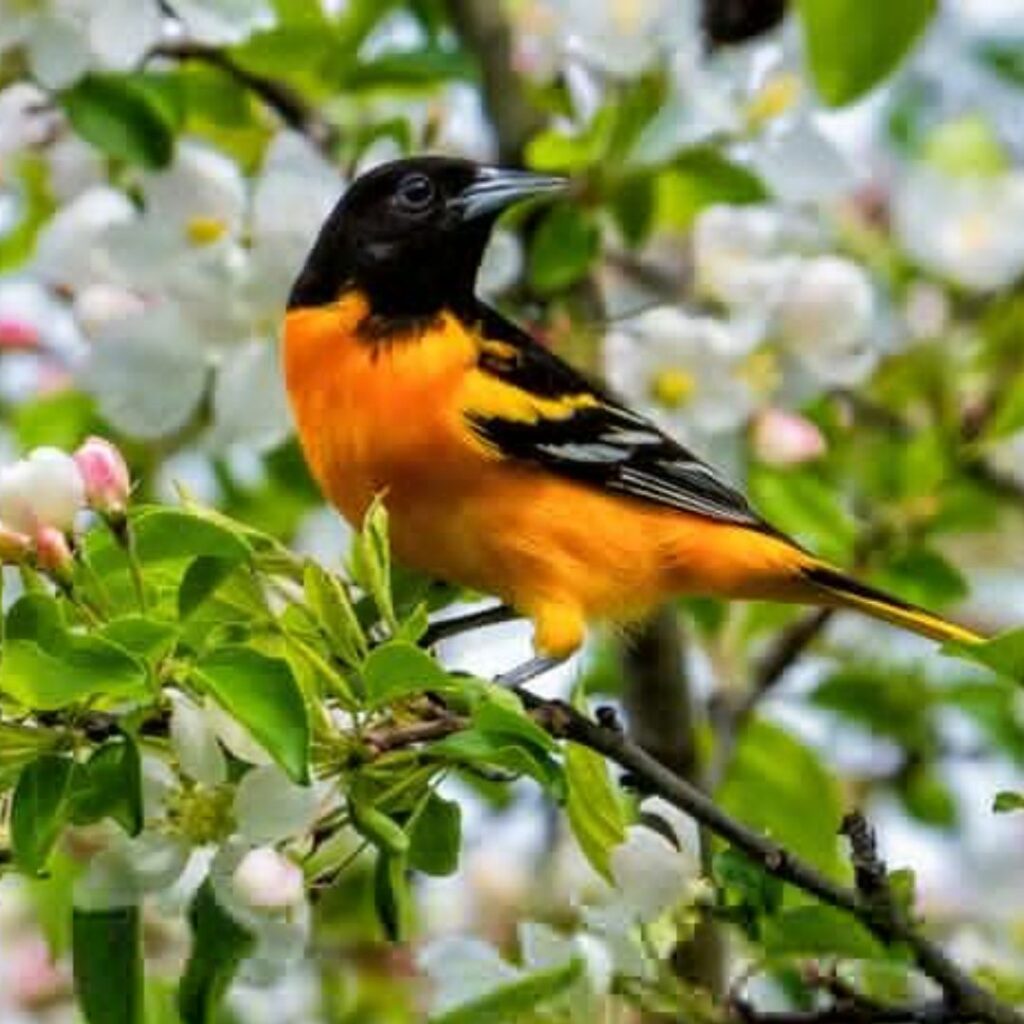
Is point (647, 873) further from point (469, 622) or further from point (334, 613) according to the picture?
point (469, 622)

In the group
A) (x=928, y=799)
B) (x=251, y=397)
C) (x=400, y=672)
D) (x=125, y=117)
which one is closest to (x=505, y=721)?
(x=400, y=672)

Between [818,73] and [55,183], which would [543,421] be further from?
[55,183]

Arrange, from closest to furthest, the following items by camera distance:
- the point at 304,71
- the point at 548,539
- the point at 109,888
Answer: the point at 109,888, the point at 548,539, the point at 304,71

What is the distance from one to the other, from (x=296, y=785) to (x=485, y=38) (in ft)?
7.41

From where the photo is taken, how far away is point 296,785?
7.26 ft

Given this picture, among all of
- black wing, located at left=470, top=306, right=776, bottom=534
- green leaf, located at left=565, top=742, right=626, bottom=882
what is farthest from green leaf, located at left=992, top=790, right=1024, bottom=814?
black wing, located at left=470, top=306, right=776, bottom=534

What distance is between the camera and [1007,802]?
2.43 metres

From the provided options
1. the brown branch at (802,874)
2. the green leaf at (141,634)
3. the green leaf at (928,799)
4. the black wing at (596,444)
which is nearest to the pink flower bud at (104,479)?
the green leaf at (141,634)

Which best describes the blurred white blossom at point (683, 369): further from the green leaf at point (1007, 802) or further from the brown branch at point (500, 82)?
the green leaf at point (1007, 802)

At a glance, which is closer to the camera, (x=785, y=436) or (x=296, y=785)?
(x=296, y=785)

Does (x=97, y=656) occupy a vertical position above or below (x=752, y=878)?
above

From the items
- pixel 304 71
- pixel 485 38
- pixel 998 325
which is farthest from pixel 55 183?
pixel 998 325

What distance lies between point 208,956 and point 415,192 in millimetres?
1507

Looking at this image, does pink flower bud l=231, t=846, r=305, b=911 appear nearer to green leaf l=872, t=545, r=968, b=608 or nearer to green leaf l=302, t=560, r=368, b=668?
green leaf l=302, t=560, r=368, b=668
